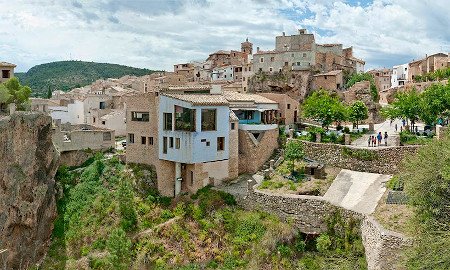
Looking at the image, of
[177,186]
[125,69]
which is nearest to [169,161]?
[177,186]

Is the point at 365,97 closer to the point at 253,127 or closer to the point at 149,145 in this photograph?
the point at 253,127

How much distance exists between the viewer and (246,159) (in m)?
30.6

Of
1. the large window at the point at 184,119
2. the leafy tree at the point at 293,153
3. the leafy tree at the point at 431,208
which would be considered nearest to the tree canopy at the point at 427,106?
the leafy tree at the point at 293,153

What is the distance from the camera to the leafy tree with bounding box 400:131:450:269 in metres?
15.5

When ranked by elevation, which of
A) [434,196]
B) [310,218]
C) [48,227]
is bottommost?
[48,227]

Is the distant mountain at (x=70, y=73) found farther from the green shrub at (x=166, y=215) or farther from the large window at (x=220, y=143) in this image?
the green shrub at (x=166, y=215)

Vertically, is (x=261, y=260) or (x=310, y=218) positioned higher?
(x=310, y=218)

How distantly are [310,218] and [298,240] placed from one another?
1.33 meters

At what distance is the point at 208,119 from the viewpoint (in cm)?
2808

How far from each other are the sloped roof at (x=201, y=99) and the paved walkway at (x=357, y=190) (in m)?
8.38

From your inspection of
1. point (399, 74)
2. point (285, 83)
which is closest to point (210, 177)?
point (285, 83)

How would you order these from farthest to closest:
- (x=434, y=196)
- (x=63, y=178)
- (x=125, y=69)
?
(x=125, y=69) → (x=63, y=178) → (x=434, y=196)

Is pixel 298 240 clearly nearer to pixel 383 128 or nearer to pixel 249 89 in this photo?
pixel 383 128

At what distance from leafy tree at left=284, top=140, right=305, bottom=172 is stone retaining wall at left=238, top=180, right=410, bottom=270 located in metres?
3.25
